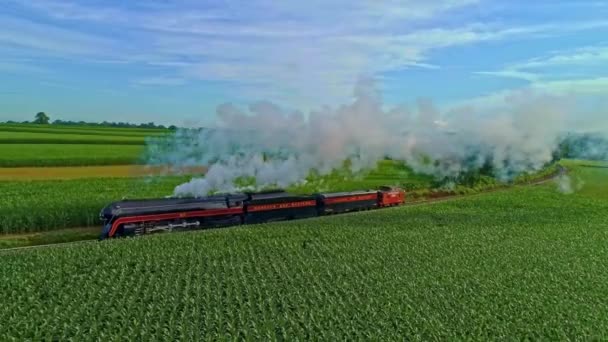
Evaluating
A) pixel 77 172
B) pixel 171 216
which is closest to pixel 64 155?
pixel 77 172

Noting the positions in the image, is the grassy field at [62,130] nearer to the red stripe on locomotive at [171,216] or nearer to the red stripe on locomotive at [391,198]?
the red stripe on locomotive at [391,198]

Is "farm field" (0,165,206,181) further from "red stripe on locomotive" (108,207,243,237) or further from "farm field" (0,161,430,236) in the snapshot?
"red stripe on locomotive" (108,207,243,237)

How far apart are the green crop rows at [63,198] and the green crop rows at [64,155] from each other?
9.91 meters

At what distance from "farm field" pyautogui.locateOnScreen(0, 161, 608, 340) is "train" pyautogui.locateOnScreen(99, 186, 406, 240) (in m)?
1.52

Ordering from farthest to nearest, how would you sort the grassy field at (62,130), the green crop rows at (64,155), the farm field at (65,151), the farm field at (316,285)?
the grassy field at (62,130)
the farm field at (65,151)
the green crop rows at (64,155)
the farm field at (316,285)

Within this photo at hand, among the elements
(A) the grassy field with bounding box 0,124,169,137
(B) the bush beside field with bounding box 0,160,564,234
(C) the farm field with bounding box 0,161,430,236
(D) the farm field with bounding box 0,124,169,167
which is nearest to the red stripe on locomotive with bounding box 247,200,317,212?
(B) the bush beside field with bounding box 0,160,564,234

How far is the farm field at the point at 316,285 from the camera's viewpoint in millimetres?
17609

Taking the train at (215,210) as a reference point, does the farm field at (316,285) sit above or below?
below

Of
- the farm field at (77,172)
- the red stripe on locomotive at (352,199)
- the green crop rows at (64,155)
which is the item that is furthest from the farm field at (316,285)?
the green crop rows at (64,155)

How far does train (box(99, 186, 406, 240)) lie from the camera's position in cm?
3006

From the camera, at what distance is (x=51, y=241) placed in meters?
32.8

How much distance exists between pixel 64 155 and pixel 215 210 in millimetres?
38487

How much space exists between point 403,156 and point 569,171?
5144 centimetres

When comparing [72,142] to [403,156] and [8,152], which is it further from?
[403,156]
